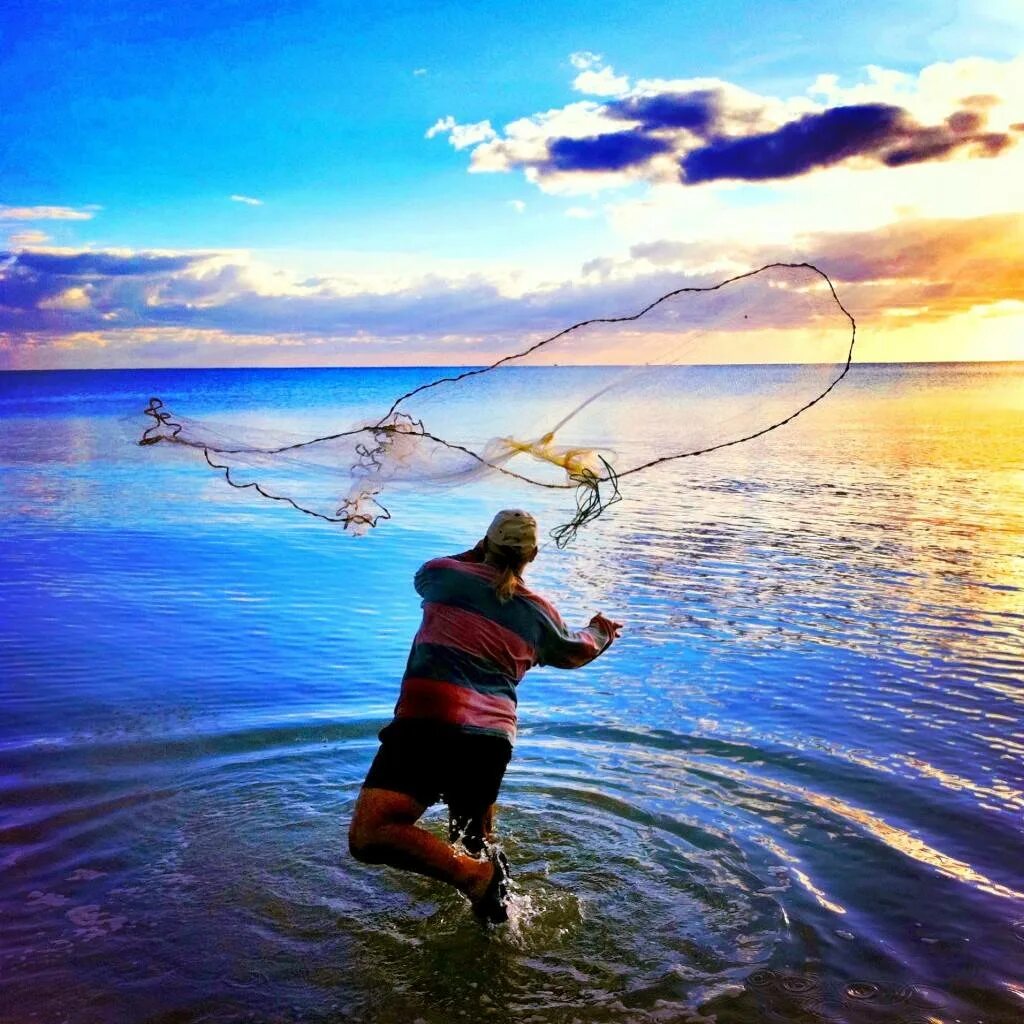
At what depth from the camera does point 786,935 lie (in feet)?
15.7

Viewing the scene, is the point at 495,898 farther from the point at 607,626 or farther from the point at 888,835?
the point at 888,835

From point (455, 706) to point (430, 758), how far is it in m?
0.26

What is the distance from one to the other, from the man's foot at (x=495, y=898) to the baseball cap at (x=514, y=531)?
146cm

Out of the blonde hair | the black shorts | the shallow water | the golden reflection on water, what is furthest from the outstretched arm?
the golden reflection on water

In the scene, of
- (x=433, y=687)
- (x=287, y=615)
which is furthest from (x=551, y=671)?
(x=433, y=687)

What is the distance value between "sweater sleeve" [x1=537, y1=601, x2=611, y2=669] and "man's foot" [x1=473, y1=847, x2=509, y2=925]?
3.08 feet

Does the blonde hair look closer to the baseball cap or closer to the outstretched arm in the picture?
the baseball cap

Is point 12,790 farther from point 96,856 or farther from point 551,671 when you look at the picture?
point 551,671

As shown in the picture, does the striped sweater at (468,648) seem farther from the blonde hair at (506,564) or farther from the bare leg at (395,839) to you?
the bare leg at (395,839)

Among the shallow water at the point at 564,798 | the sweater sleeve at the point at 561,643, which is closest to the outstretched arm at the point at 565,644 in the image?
the sweater sleeve at the point at 561,643

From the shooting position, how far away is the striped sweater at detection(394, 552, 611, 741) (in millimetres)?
4480

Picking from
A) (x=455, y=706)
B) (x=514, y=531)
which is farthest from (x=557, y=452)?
(x=455, y=706)

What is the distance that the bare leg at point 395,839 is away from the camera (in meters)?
4.46

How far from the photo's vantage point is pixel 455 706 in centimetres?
448
